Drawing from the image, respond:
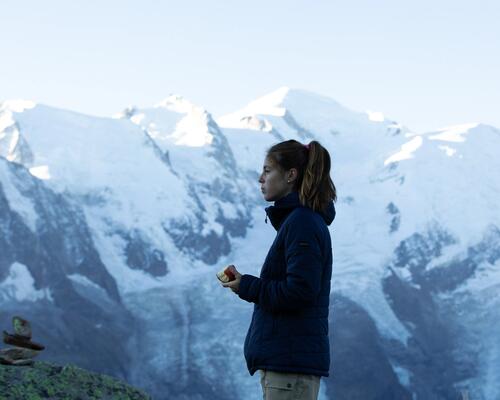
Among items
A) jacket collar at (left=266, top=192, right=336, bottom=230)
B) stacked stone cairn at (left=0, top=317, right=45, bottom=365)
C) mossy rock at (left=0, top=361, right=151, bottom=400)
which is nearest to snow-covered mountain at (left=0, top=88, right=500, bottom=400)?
stacked stone cairn at (left=0, top=317, right=45, bottom=365)

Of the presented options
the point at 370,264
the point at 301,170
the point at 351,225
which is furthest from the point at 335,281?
the point at 301,170

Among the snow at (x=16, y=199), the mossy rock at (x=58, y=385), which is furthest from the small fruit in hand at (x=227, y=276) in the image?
the snow at (x=16, y=199)

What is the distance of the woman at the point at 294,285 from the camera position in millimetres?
6578

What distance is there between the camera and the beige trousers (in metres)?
6.59

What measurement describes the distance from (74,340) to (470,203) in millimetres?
78326

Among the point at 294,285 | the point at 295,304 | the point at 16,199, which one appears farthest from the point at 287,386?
the point at 16,199

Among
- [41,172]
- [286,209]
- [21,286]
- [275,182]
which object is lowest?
[286,209]

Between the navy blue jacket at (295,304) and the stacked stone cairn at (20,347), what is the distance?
18.9 feet

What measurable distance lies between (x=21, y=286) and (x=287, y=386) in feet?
484

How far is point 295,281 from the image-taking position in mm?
6527

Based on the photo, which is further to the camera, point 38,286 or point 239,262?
point 239,262

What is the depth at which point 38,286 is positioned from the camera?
152m

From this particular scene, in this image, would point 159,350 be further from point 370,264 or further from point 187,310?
point 370,264

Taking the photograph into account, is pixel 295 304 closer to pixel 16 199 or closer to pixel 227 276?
pixel 227 276
